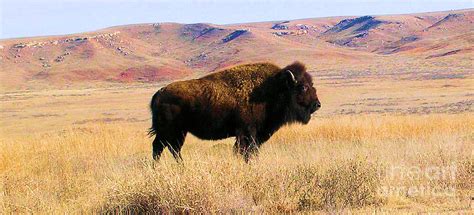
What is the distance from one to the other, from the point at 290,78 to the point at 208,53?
4554 inches

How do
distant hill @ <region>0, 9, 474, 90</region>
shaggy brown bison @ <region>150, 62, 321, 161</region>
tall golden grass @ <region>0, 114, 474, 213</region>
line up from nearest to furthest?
tall golden grass @ <region>0, 114, 474, 213</region> → shaggy brown bison @ <region>150, 62, 321, 161</region> → distant hill @ <region>0, 9, 474, 90</region>

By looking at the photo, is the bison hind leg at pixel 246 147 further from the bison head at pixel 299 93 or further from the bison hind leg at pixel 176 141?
the bison head at pixel 299 93

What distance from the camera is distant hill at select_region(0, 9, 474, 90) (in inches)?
3031

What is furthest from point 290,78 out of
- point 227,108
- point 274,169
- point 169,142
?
Result: point 274,169

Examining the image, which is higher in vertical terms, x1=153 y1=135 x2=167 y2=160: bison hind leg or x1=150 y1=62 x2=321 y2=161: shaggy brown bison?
x1=150 y1=62 x2=321 y2=161: shaggy brown bison

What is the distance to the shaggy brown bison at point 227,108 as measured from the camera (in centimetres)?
934

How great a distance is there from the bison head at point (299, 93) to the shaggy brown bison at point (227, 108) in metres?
0.02

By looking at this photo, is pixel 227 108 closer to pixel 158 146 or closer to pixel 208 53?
pixel 158 146

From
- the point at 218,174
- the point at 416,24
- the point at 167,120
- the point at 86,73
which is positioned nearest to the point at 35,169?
the point at 167,120

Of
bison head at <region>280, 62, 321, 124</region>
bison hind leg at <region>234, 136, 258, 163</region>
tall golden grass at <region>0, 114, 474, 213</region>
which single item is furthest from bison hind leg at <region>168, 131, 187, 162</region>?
bison head at <region>280, 62, 321, 124</region>

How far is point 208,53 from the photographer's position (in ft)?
410

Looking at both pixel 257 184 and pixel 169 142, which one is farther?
pixel 169 142

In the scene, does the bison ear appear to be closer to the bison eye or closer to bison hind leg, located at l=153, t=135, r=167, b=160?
the bison eye

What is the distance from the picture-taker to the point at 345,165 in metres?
7.16
